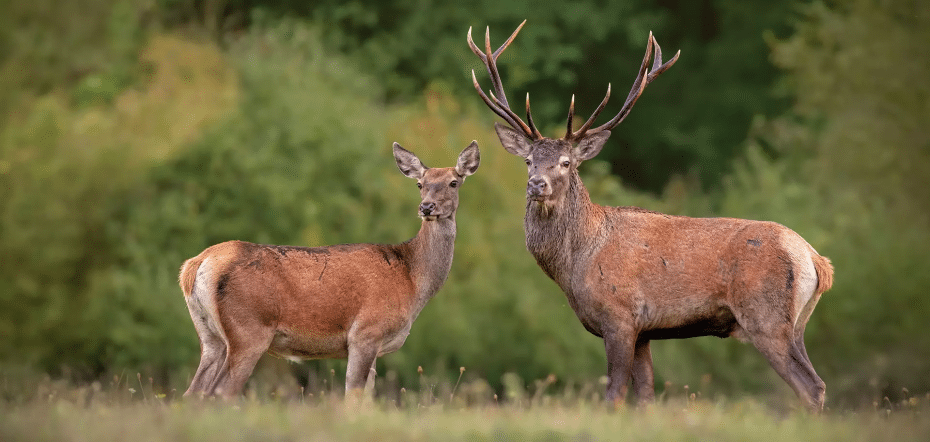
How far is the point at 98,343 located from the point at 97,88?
404cm

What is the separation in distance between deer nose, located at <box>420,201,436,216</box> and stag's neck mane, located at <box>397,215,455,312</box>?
255mm

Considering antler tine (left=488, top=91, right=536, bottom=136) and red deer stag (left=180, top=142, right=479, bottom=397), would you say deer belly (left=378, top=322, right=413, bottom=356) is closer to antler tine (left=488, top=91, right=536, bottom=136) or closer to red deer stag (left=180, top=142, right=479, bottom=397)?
red deer stag (left=180, top=142, right=479, bottom=397)

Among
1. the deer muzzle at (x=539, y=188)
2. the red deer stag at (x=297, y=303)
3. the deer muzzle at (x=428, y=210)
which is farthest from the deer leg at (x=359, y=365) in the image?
the deer muzzle at (x=539, y=188)

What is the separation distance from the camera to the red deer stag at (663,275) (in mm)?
8016

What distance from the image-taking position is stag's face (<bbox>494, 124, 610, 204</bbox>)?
27.7 ft

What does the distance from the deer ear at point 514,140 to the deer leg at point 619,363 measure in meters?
1.64

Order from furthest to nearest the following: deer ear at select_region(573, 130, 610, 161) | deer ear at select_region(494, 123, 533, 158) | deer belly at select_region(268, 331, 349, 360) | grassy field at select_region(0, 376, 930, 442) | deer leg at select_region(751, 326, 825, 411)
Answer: deer ear at select_region(494, 123, 533, 158), deer ear at select_region(573, 130, 610, 161), deer belly at select_region(268, 331, 349, 360), deer leg at select_region(751, 326, 825, 411), grassy field at select_region(0, 376, 930, 442)

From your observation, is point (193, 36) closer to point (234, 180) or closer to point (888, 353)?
point (234, 180)

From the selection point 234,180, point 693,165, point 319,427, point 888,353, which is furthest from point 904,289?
point 319,427

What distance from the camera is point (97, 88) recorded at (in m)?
18.8

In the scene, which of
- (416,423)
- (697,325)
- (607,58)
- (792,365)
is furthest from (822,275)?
(607,58)

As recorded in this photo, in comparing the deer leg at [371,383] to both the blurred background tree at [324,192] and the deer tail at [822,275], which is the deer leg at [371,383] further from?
the blurred background tree at [324,192]

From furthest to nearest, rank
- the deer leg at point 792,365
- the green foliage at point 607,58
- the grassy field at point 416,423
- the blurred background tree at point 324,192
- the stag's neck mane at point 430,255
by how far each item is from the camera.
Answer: the green foliage at point 607,58, the blurred background tree at point 324,192, the stag's neck mane at point 430,255, the deer leg at point 792,365, the grassy field at point 416,423

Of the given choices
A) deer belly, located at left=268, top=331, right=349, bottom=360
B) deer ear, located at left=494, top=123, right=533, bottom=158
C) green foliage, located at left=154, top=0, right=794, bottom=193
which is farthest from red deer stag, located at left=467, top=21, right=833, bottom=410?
green foliage, located at left=154, top=0, right=794, bottom=193
